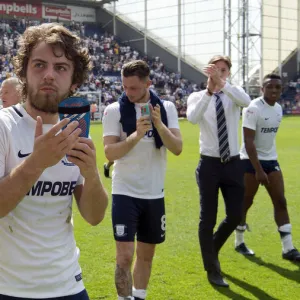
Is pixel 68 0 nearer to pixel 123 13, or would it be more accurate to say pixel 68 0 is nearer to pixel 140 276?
pixel 123 13

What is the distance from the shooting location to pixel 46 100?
2518mm

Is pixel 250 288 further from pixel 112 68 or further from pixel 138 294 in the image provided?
pixel 112 68

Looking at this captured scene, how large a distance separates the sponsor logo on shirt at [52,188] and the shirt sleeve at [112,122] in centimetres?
237

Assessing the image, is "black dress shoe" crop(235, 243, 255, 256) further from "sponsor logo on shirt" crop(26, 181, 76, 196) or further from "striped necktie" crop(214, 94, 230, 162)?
"sponsor logo on shirt" crop(26, 181, 76, 196)

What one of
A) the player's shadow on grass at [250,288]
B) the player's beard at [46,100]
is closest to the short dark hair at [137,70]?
the player's shadow on grass at [250,288]

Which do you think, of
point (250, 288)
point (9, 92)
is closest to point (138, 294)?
point (250, 288)

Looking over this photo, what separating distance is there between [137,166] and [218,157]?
1.26m

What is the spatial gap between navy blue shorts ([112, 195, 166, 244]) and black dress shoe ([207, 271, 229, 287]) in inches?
46.4

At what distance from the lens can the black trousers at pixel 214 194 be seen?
605 cm

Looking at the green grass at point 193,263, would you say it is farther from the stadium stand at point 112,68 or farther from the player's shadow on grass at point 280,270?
the stadium stand at point 112,68

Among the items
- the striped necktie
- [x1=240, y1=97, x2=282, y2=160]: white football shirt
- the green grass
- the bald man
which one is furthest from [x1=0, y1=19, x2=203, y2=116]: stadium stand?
the striped necktie

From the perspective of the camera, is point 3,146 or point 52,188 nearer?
point 3,146

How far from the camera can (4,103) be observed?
22.1 ft

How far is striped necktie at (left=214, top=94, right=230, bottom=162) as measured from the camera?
6.00 meters
